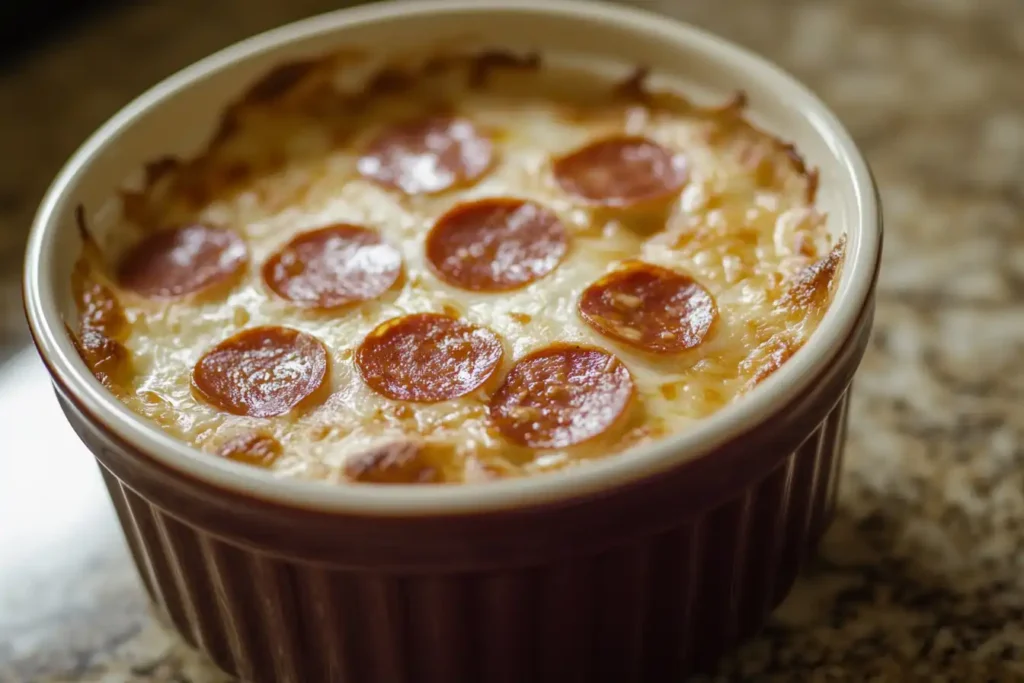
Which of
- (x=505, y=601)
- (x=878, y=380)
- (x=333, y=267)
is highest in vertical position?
(x=333, y=267)

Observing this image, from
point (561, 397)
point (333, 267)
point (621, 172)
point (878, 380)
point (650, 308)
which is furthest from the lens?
point (878, 380)

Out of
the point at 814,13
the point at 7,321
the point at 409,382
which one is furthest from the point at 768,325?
the point at 814,13

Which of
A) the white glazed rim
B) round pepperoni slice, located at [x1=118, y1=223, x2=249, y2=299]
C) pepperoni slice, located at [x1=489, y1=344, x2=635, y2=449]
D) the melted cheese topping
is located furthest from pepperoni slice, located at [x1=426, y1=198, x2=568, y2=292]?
the white glazed rim

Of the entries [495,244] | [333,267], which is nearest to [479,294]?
[495,244]

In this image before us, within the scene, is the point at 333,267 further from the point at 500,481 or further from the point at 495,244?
the point at 500,481

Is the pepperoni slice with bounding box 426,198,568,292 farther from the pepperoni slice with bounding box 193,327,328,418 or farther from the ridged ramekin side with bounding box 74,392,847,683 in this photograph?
the ridged ramekin side with bounding box 74,392,847,683

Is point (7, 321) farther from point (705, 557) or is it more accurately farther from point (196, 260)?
point (705, 557)

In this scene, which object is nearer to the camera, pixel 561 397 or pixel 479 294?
pixel 561 397
